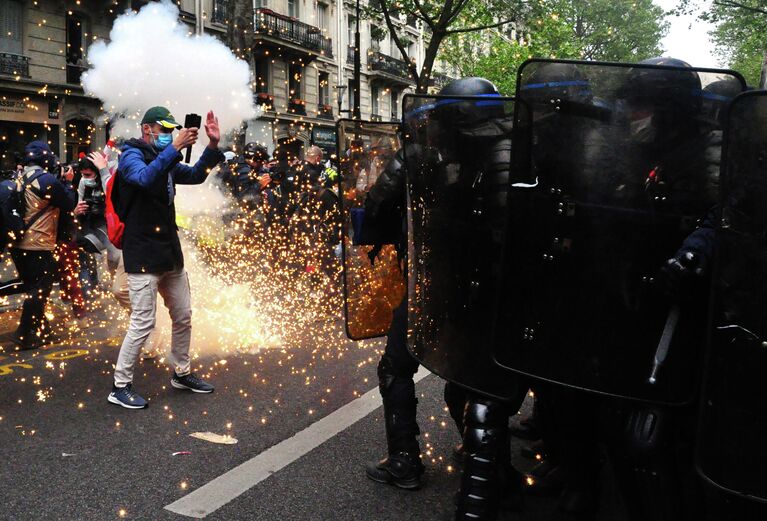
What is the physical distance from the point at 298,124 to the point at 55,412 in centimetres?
3052

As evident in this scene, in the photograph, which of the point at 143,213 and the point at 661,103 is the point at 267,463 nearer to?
the point at 143,213

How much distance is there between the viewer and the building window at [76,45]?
22781 mm

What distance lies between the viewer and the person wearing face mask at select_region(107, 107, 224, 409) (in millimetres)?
4340

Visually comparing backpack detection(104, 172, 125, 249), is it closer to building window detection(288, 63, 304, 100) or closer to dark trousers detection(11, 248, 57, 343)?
dark trousers detection(11, 248, 57, 343)

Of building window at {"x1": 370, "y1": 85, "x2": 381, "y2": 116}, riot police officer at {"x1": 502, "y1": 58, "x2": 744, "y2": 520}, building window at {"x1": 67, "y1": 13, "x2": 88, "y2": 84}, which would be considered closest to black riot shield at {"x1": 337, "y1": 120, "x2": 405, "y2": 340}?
riot police officer at {"x1": 502, "y1": 58, "x2": 744, "y2": 520}

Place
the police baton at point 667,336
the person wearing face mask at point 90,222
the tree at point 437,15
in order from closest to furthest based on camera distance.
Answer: the police baton at point 667,336
the person wearing face mask at point 90,222
the tree at point 437,15

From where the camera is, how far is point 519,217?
83.4 inches

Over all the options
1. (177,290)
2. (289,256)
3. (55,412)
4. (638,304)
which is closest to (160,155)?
(177,290)

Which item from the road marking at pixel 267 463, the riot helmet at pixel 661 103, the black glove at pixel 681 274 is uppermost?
the riot helmet at pixel 661 103

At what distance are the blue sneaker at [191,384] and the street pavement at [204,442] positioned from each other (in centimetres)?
8

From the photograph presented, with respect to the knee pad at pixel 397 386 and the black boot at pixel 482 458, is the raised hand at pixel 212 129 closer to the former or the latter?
the knee pad at pixel 397 386

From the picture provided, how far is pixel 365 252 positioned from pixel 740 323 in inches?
83.5

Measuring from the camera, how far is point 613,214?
6.49ft

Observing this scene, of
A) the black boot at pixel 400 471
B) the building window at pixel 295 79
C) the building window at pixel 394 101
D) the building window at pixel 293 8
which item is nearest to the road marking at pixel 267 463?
the black boot at pixel 400 471
